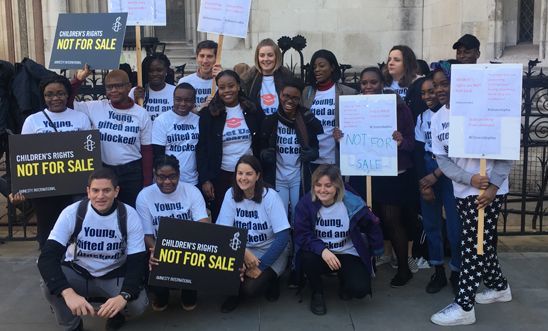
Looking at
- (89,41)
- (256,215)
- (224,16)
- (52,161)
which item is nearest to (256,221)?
(256,215)

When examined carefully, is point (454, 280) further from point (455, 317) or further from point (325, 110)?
point (325, 110)

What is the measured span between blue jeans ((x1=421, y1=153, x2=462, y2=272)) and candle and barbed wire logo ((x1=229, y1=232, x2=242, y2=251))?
1691 millimetres

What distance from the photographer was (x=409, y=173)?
550 cm

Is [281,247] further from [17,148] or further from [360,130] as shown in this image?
[17,148]

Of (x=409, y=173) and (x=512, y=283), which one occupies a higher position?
(x=409, y=173)

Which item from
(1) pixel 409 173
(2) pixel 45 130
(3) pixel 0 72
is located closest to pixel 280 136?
(1) pixel 409 173

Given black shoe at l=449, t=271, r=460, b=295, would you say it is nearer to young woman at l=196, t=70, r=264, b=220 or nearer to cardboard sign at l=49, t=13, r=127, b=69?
young woman at l=196, t=70, r=264, b=220

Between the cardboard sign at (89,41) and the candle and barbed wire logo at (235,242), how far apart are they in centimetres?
196

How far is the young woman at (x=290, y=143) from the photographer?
516 centimetres

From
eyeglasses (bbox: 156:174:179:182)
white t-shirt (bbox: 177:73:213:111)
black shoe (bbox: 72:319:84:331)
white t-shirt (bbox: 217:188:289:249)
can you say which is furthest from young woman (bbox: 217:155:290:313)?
white t-shirt (bbox: 177:73:213:111)

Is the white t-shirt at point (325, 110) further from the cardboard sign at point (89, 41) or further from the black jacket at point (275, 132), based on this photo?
the cardboard sign at point (89, 41)

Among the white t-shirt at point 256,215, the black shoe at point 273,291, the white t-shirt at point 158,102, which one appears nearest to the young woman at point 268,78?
the white t-shirt at point 158,102

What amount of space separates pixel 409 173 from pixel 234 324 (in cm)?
202

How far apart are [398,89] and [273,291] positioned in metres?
2.15
